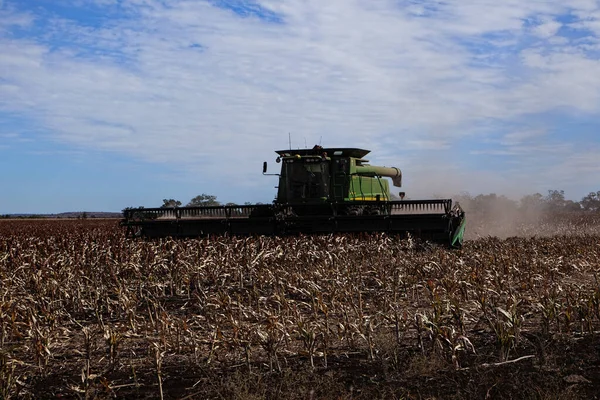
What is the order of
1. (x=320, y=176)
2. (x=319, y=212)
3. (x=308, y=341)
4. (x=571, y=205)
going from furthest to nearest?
(x=571, y=205) < (x=320, y=176) < (x=319, y=212) < (x=308, y=341)

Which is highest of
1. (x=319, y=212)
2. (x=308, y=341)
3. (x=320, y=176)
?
(x=320, y=176)

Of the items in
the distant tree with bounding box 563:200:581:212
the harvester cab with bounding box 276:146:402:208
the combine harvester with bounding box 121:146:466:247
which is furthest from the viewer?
the distant tree with bounding box 563:200:581:212

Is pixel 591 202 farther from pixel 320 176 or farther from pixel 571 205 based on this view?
pixel 320 176

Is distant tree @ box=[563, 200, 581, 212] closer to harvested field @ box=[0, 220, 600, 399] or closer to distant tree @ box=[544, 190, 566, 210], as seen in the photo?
distant tree @ box=[544, 190, 566, 210]

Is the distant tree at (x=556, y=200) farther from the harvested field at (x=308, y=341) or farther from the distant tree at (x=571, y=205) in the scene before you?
the harvested field at (x=308, y=341)

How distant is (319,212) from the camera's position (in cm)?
1697

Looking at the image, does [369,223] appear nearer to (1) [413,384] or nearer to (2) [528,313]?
(2) [528,313]

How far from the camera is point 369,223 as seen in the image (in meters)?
16.0

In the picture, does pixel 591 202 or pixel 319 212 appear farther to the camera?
pixel 591 202

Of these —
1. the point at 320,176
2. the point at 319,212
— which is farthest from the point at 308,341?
the point at 320,176

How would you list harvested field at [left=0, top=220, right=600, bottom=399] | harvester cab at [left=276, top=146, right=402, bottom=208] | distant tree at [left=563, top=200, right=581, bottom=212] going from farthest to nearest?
distant tree at [left=563, top=200, right=581, bottom=212]
harvester cab at [left=276, top=146, right=402, bottom=208]
harvested field at [left=0, top=220, right=600, bottom=399]

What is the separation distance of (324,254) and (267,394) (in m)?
6.54

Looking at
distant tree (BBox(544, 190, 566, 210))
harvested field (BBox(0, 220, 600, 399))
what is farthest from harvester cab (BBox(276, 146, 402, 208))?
distant tree (BBox(544, 190, 566, 210))

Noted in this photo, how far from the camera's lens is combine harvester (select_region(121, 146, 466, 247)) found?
1576 cm
